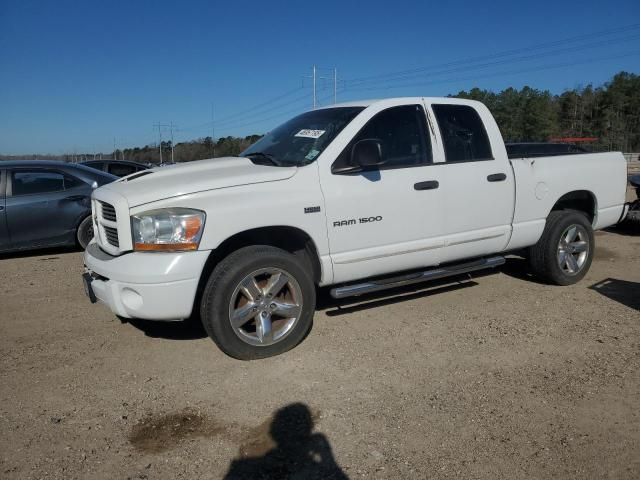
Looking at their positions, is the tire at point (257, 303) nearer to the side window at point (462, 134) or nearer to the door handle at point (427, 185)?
the door handle at point (427, 185)

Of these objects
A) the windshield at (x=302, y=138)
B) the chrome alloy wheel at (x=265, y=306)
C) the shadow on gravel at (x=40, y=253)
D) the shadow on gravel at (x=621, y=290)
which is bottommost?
the shadow on gravel at (x=621, y=290)

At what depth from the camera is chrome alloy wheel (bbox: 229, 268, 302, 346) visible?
3869 millimetres

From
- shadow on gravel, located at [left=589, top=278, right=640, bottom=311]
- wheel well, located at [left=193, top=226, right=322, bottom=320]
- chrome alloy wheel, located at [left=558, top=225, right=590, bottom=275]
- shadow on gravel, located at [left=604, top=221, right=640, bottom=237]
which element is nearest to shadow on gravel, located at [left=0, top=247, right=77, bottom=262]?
wheel well, located at [left=193, top=226, right=322, bottom=320]

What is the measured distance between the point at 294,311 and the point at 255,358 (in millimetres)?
463

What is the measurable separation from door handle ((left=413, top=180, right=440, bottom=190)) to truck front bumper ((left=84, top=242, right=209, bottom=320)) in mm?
1947

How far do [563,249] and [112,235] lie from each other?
4.64 meters

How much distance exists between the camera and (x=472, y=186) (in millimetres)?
4891

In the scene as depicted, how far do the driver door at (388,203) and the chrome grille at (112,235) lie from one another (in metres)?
1.62

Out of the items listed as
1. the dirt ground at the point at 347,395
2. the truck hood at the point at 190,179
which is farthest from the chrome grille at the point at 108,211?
the dirt ground at the point at 347,395

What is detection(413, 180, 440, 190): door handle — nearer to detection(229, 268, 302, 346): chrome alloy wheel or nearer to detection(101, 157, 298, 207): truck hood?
detection(101, 157, 298, 207): truck hood

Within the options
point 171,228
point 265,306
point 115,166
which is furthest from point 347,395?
point 115,166

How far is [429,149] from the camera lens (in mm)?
4758

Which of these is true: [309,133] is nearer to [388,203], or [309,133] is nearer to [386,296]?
[388,203]

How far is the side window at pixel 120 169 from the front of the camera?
14.5 meters
